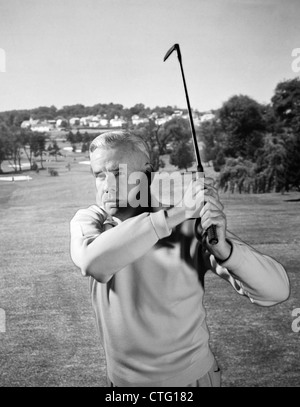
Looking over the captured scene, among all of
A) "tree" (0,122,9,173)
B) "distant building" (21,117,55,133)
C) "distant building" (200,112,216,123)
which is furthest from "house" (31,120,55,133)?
"distant building" (200,112,216,123)

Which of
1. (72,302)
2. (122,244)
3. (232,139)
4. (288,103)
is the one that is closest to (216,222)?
(122,244)

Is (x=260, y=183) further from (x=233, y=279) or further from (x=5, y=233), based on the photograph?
(x=233, y=279)

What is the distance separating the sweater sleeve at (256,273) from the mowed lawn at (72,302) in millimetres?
1507

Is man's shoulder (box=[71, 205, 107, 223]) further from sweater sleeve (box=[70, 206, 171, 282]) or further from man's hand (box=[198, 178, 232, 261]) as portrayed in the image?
man's hand (box=[198, 178, 232, 261])

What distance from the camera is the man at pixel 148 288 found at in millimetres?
898

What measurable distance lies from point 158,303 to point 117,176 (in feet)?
0.83

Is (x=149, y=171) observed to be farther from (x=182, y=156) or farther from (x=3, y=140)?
(x=3, y=140)

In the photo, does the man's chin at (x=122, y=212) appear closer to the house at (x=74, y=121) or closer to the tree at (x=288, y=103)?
the house at (x=74, y=121)

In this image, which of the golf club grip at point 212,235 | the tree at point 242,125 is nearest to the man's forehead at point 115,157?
the golf club grip at point 212,235

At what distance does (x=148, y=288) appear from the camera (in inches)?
35.6

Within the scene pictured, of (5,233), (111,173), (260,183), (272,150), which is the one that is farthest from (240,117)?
(111,173)

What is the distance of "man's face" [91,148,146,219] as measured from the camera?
930mm

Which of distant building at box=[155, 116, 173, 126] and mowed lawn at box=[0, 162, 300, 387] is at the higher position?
distant building at box=[155, 116, 173, 126]

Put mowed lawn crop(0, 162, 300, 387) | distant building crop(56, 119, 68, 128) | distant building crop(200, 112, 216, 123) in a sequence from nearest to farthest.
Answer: mowed lawn crop(0, 162, 300, 387), distant building crop(56, 119, 68, 128), distant building crop(200, 112, 216, 123)
